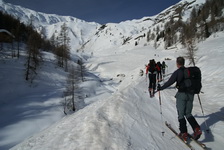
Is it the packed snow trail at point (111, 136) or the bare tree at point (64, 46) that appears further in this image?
the bare tree at point (64, 46)

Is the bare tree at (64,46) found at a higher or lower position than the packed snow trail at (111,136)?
higher

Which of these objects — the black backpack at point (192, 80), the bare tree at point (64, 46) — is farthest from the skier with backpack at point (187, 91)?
the bare tree at point (64, 46)

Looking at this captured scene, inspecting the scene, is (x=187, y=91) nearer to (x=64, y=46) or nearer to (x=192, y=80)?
(x=192, y=80)

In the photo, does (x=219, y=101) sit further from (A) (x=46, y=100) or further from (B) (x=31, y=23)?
(B) (x=31, y=23)

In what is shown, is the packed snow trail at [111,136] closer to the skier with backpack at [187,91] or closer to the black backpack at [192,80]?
the skier with backpack at [187,91]

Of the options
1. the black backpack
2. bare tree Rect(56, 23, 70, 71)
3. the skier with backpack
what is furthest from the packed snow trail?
bare tree Rect(56, 23, 70, 71)

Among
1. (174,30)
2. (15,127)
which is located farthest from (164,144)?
(174,30)

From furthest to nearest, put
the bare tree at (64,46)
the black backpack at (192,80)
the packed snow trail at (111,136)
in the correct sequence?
1. the bare tree at (64,46)
2. the black backpack at (192,80)
3. the packed snow trail at (111,136)

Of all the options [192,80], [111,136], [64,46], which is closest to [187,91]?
[192,80]

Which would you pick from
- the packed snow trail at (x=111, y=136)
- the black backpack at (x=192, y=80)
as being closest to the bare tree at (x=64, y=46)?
the packed snow trail at (x=111, y=136)

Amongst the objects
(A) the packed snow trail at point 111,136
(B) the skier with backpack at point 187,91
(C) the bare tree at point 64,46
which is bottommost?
(A) the packed snow trail at point 111,136

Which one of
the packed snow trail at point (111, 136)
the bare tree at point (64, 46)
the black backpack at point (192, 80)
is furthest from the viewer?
the bare tree at point (64, 46)

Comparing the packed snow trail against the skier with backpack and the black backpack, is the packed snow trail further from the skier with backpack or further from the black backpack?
the black backpack

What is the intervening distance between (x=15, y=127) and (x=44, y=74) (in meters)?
17.9
